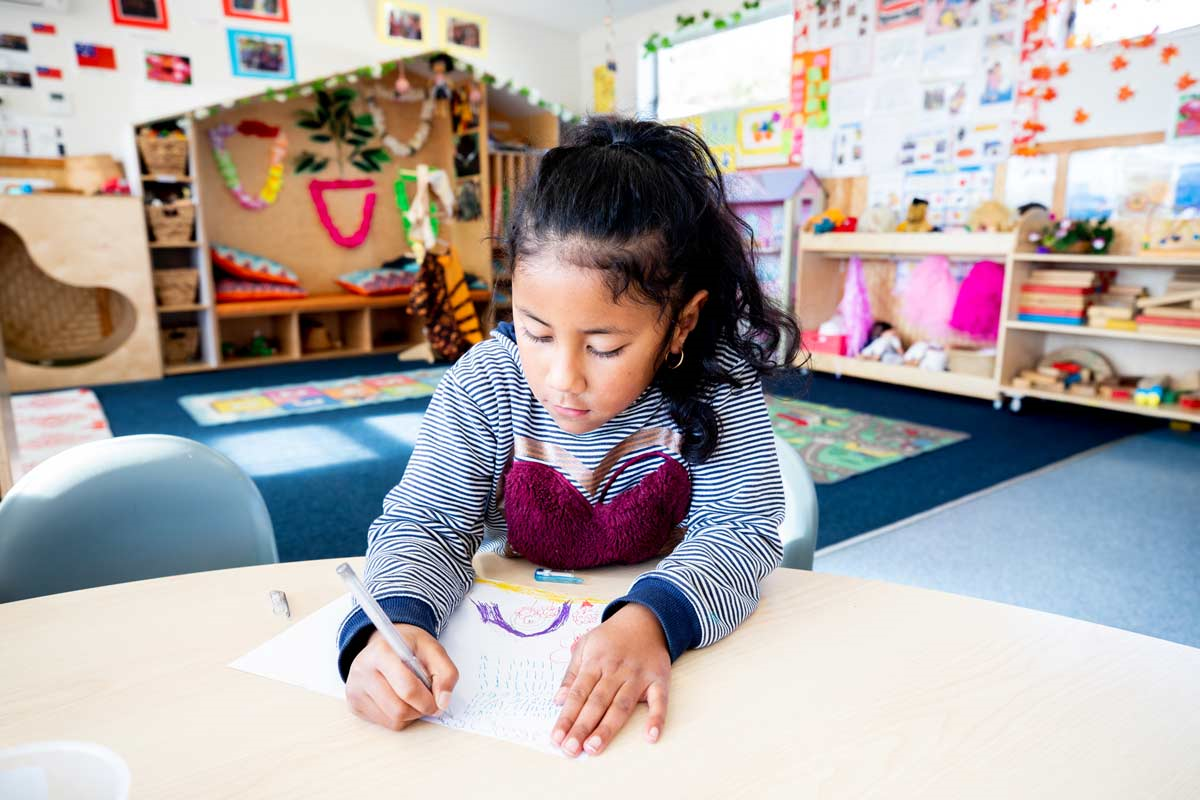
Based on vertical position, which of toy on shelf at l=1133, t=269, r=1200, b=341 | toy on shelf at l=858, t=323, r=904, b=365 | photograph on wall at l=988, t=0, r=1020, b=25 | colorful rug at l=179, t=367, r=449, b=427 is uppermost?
photograph on wall at l=988, t=0, r=1020, b=25

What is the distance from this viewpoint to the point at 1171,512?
2.21m

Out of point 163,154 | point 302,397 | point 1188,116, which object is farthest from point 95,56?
point 1188,116

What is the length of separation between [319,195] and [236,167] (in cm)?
48

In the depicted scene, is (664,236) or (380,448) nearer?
(664,236)

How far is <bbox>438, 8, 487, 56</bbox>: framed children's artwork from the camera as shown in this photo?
5.00 meters

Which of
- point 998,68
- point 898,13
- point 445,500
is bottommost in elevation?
point 445,500

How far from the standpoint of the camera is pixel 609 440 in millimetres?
775

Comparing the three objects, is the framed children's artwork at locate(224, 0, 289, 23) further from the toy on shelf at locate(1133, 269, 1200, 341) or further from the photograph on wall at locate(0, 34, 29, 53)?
the toy on shelf at locate(1133, 269, 1200, 341)

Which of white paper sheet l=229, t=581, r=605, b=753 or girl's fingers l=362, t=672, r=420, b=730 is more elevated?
girl's fingers l=362, t=672, r=420, b=730

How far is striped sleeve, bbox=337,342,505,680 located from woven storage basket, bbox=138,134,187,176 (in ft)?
12.3

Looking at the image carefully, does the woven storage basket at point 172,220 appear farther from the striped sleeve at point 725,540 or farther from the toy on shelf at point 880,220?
the striped sleeve at point 725,540

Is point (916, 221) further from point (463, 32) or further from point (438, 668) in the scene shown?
point (438, 668)

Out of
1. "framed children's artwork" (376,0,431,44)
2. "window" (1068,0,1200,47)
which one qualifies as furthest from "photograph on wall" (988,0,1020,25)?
"framed children's artwork" (376,0,431,44)

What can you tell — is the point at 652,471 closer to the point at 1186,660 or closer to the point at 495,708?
the point at 495,708
